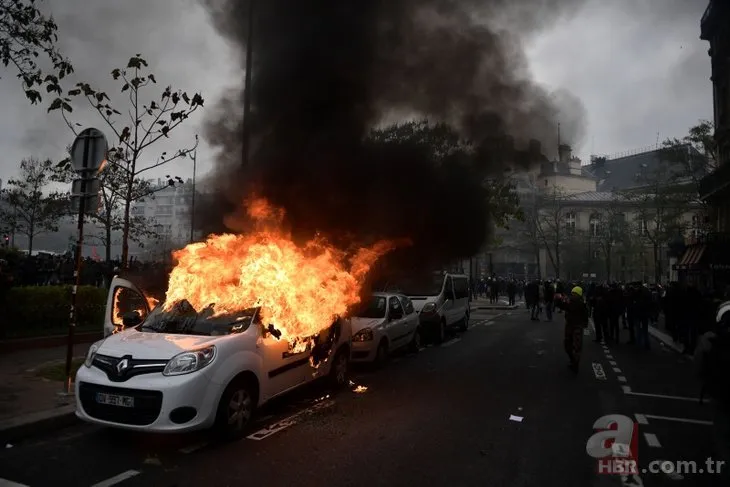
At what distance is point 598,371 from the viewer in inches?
386

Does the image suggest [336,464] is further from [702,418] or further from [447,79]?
[447,79]

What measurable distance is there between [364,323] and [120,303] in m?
4.20

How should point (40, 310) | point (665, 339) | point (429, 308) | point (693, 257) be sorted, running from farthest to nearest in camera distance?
point (693, 257) < point (665, 339) < point (429, 308) < point (40, 310)

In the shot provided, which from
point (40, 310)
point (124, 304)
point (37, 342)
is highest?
point (124, 304)

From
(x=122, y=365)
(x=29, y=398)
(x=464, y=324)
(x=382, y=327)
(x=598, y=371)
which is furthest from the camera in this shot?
(x=464, y=324)

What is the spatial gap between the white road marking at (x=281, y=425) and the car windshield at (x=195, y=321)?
1.13 meters

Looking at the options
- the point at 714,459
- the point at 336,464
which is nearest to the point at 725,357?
the point at 714,459

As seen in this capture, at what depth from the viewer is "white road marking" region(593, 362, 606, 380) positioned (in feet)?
30.2

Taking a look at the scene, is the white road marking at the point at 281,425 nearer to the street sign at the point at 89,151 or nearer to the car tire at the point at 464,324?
the street sign at the point at 89,151

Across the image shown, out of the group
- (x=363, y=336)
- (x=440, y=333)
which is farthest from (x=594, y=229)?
(x=363, y=336)

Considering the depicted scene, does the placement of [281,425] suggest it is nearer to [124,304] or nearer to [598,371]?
[124,304]

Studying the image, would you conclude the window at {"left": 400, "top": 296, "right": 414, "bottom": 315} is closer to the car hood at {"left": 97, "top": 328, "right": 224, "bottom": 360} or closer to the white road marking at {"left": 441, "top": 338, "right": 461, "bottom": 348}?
the white road marking at {"left": 441, "top": 338, "right": 461, "bottom": 348}

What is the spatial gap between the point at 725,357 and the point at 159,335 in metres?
5.38

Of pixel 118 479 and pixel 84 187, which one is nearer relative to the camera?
pixel 118 479
